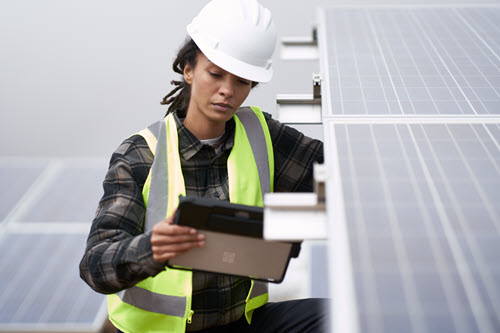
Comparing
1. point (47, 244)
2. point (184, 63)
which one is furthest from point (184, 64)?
point (47, 244)

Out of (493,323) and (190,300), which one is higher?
(190,300)

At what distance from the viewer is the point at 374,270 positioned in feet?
2.47

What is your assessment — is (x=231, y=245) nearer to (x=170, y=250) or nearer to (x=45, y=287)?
(x=170, y=250)

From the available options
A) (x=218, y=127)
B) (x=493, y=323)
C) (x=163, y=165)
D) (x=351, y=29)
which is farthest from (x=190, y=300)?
(x=351, y=29)

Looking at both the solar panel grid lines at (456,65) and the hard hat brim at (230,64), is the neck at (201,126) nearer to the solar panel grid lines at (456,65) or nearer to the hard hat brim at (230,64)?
the hard hat brim at (230,64)

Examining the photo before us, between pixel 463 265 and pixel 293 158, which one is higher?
pixel 293 158

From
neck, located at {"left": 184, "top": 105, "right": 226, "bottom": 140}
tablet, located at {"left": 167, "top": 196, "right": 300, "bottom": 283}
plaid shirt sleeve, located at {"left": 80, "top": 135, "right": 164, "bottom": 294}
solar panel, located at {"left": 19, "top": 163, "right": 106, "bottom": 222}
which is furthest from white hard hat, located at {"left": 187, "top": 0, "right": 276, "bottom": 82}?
solar panel, located at {"left": 19, "top": 163, "right": 106, "bottom": 222}

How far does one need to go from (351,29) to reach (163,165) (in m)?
1.13

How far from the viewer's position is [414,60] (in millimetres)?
1789

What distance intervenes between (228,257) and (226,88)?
0.56 meters

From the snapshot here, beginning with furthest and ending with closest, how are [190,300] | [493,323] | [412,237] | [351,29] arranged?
[351,29] → [190,300] → [412,237] → [493,323]

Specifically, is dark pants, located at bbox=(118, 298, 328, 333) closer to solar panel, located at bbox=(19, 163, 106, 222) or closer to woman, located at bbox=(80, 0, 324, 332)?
woman, located at bbox=(80, 0, 324, 332)

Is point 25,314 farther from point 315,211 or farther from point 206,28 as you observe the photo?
point 315,211

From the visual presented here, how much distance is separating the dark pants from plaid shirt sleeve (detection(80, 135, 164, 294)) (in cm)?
44
